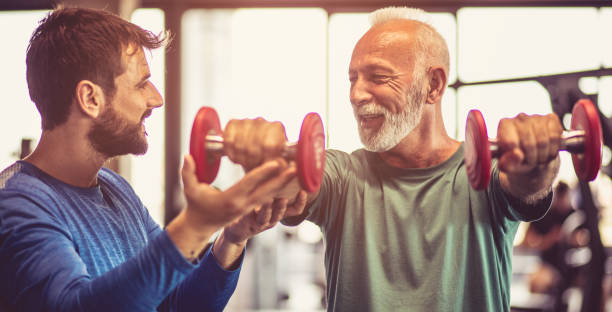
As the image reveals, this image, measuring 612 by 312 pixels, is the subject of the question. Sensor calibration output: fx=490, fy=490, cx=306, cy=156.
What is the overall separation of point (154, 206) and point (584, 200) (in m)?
3.53

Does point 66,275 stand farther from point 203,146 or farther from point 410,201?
point 410,201

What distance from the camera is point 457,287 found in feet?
3.84

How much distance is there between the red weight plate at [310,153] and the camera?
0.91 m

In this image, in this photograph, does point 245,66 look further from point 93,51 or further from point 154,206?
point 93,51

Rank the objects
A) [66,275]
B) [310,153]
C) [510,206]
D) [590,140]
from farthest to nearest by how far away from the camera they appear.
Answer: [510,206], [590,140], [310,153], [66,275]

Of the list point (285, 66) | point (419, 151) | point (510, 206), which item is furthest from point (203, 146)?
point (285, 66)

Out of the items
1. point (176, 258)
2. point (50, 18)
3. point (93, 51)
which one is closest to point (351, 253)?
point (176, 258)

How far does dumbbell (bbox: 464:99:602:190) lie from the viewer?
981mm

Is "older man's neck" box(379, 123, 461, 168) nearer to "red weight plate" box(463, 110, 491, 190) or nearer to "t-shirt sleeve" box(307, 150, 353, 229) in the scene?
"t-shirt sleeve" box(307, 150, 353, 229)

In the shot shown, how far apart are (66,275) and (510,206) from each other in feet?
3.12

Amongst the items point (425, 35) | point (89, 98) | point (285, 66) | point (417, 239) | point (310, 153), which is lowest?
point (417, 239)

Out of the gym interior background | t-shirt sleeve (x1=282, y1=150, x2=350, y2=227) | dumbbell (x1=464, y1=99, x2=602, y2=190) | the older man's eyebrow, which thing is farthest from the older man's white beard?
the gym interior background

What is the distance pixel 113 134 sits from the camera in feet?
3.52

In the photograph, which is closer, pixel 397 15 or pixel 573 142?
pixel 573 142
